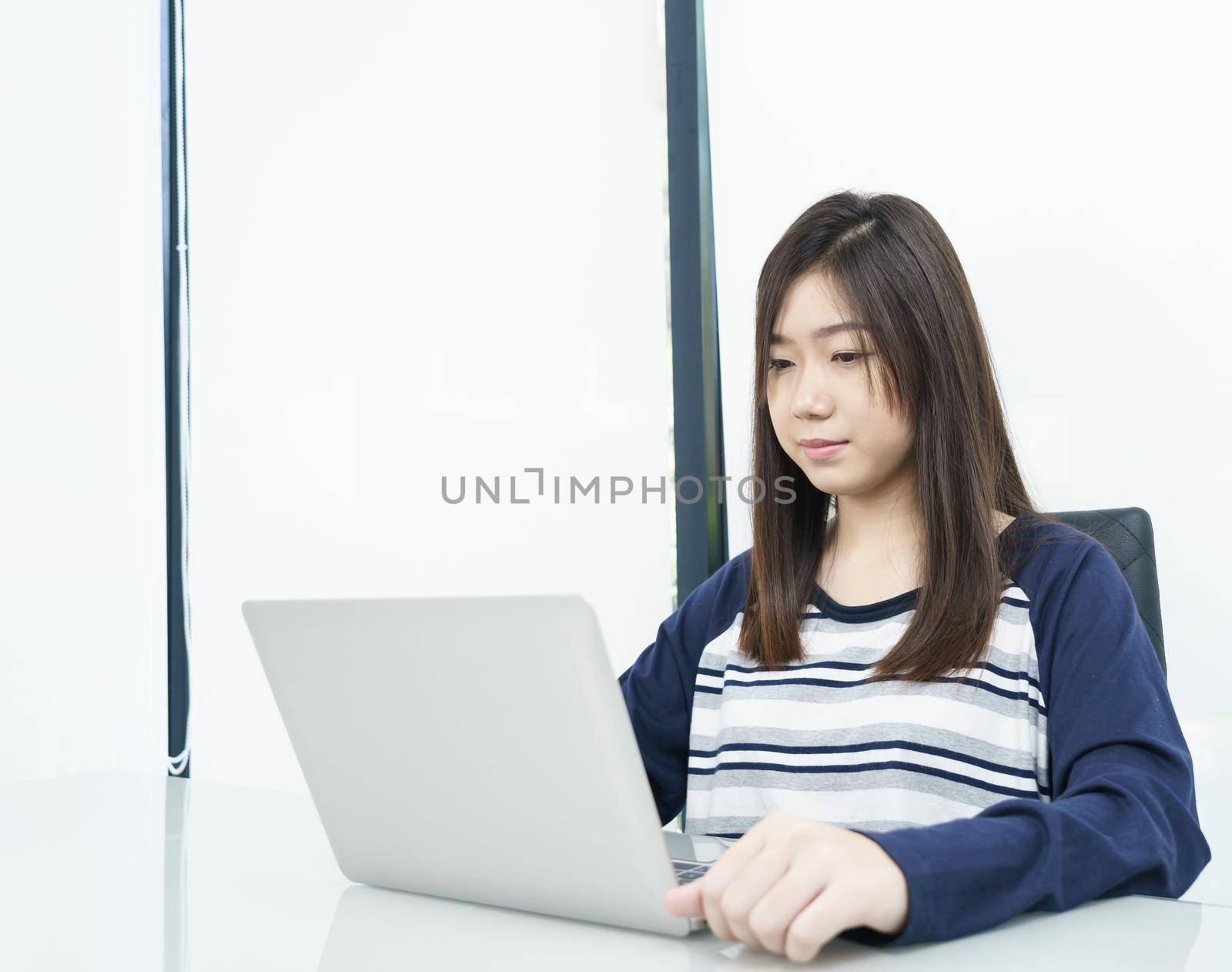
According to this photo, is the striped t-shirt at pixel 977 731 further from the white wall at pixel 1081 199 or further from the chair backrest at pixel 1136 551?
the white wall at pixel 1081 199

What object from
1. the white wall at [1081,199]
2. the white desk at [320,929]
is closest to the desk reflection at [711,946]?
the white desk at [320,929]

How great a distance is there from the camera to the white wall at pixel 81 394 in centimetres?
246

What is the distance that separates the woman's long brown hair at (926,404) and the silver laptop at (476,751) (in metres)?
0.38

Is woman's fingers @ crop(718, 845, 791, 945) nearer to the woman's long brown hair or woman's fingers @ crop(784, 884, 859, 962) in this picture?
woman's fingers @ crop(784, 884, 859, 962)

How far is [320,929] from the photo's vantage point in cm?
70

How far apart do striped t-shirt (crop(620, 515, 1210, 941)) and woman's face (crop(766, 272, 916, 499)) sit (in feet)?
0.43


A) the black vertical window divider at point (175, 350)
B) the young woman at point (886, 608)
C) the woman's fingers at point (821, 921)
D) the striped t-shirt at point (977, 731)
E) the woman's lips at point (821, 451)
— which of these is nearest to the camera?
the woman's fingers at point (821, 921)

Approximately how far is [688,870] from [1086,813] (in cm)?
25

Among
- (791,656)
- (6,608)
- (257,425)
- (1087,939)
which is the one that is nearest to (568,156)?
(257,425)

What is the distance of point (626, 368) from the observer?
2143 millimetres

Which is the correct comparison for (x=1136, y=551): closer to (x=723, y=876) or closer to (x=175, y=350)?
(x=723, y=876)

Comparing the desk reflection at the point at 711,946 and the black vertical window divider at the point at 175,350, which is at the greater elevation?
the black vertical window divider at the point at 175,350

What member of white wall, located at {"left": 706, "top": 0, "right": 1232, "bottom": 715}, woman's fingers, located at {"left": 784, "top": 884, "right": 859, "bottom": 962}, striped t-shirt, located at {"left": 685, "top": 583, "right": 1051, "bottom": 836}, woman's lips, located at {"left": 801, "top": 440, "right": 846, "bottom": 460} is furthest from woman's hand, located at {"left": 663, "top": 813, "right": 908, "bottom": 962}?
white wall, located at {"left": 706, "top": 0, "right": 1232, "bottom": 715}

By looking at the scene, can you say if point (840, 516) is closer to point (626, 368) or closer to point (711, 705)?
point (711, 705)
